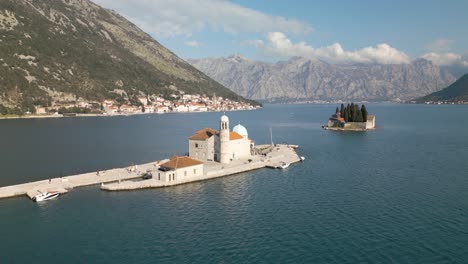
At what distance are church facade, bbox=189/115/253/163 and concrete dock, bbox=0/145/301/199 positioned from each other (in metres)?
2.75

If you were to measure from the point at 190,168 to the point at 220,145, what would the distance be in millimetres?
15299

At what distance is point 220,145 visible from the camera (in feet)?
283

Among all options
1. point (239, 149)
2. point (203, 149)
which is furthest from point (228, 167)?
point (239, 149)

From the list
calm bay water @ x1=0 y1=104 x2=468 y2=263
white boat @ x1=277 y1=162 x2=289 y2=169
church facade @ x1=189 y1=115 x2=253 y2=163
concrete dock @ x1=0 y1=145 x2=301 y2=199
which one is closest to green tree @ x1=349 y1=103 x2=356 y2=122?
calm bay water @ x1=0 y1=104 x2=468 y2=263

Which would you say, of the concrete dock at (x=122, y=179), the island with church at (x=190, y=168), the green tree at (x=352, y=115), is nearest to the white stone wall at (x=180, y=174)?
the island with church at (x=190, y=168)

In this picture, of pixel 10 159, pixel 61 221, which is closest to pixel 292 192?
pixel 61 221

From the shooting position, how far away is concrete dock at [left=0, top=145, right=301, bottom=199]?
2527 inches

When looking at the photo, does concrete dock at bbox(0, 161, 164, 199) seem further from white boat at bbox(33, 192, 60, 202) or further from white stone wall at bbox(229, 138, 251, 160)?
white stone wall at bbox(229, 138, 251, 160)

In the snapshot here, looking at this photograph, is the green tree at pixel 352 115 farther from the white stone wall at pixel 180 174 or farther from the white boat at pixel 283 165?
the white stone wall at pixel 180 174

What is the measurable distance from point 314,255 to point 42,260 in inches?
1153

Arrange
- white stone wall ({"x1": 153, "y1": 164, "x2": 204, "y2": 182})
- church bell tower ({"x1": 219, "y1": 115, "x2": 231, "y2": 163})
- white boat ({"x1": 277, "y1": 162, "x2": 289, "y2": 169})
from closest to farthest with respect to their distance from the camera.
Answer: white stone wall ({"x1": 153, "y1": 164, "x2": 204, "y2": 182}) → church bell tower ({"x1": 219, "y1": 115, "x2": 231, "y2": 163}) → white boat ({"x1": 277, "y1": 162, "x2": 289, "y2": 169})

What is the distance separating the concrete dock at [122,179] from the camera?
64188 mm

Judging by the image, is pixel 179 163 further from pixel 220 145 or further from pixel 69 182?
pixel 69 182

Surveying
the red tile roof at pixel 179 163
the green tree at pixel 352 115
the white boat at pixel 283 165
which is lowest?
the white boat at pixel 283 165
